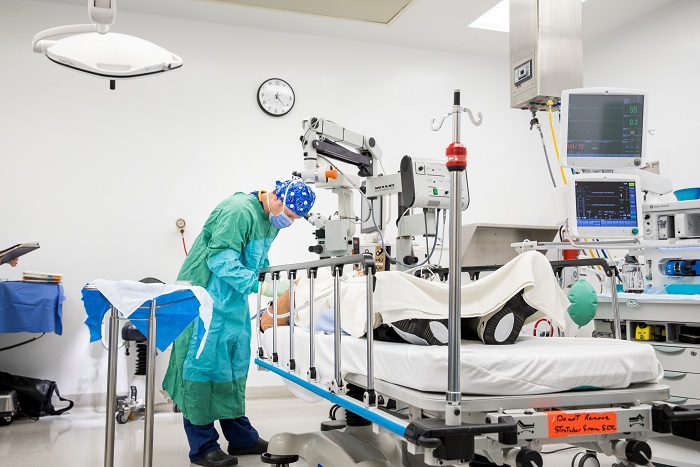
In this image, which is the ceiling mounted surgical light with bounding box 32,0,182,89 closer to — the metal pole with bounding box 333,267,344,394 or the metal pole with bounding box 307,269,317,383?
the metal pole with bounding box 307,269,317,383

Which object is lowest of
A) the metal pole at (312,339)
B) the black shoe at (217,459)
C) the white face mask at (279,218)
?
the black shoe at (217,459)

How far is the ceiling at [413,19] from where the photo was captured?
573cm

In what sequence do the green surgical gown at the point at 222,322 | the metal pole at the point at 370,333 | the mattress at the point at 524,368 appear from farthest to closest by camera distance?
the green surgical gown at the point at 222,322
the metal pole at the point at 370,333
the mattress at the point at 524,368

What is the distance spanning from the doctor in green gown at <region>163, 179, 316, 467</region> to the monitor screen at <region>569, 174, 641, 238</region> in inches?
60.8

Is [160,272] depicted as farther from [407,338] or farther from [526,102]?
[407,338]

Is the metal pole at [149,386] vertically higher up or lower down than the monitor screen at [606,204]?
lower down

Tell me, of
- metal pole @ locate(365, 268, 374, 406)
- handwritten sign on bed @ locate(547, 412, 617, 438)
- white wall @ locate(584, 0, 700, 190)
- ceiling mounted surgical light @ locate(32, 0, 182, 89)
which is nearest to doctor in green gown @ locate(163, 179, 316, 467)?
ceiling mounted surgical light @ locate(32, 0, 182, 89)

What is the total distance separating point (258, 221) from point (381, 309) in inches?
65.3

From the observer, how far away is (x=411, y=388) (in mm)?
2012

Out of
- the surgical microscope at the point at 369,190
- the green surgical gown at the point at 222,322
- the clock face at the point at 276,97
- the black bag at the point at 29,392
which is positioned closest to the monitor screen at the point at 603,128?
the surgical microscope at the point at 369,190

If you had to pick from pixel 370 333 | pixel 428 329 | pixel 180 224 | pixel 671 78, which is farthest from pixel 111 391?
pixel 671 78

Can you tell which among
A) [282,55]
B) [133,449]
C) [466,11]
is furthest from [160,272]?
[466,11]

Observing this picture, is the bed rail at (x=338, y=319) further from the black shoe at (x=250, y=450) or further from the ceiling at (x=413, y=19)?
the ceiling at (x=413, y=19)

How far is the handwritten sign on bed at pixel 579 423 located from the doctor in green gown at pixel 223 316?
6.58 ft
